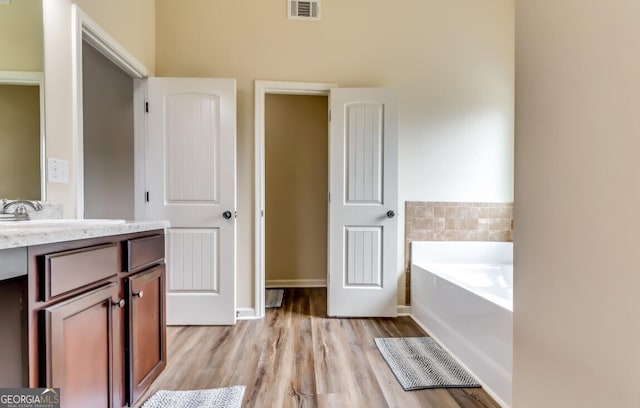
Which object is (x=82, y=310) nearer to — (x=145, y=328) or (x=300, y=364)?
(x=145, y=328)

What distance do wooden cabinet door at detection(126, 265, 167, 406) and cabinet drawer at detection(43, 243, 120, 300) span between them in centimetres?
15

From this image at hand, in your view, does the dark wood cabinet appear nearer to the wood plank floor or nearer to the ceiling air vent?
the wood plank floor

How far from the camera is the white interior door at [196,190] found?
229 centimetres

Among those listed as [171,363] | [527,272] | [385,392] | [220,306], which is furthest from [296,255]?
[527,272]

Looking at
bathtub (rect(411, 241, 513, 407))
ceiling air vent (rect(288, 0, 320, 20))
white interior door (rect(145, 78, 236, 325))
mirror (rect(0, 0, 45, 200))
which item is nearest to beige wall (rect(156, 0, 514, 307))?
ceiling air vent (rect(288, 0, 320, 20))

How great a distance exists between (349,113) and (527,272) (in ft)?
6.37

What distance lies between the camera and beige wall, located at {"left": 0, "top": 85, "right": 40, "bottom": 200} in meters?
1.25

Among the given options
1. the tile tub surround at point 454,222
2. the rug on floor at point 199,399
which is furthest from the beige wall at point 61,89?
the tile tub surround at point 454,222

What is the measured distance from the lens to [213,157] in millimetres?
2311

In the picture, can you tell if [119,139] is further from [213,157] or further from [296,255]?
[296,255]

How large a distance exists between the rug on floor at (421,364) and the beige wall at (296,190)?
163 centimetres

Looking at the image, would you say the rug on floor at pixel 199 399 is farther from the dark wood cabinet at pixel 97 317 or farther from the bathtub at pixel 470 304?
the bathtub at pixel 470 304

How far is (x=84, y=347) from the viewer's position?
92 cm

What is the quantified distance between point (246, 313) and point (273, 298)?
581 millimetres
